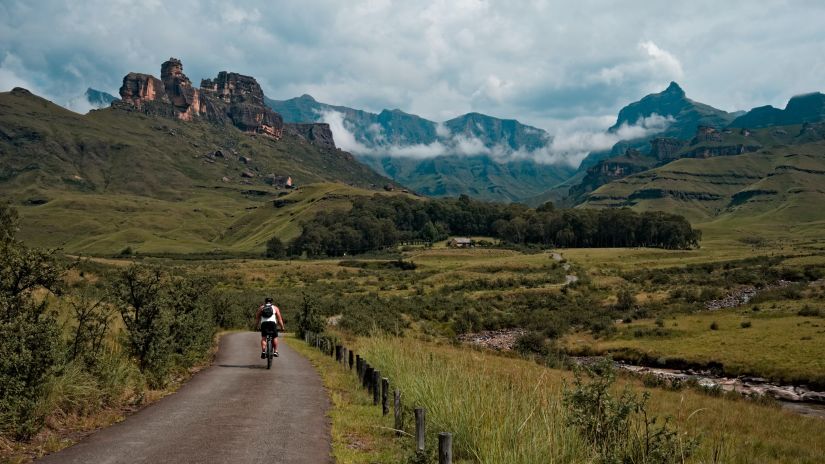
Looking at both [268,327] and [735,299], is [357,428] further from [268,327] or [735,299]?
[735,299]

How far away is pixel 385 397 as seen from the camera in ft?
46.5

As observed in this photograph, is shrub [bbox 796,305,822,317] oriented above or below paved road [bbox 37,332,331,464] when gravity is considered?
below

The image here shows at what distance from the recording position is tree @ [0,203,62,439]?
1005 centimetres

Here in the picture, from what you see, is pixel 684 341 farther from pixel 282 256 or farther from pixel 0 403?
pixel 282 256

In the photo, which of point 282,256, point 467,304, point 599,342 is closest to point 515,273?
point 467,304

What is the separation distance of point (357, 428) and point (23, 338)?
7065 mm

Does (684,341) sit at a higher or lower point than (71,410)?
lower

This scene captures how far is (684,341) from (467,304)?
115ft

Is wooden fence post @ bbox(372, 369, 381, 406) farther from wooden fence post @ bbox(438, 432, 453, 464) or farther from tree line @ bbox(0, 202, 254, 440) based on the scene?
wooden fence post @ bbox(438, 432, 453, 464)

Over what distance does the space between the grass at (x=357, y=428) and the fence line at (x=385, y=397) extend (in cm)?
26

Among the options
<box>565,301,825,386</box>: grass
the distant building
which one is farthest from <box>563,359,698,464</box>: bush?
the distant building

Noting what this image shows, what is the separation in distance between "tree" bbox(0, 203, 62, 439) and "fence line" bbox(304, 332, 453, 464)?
7020 mm

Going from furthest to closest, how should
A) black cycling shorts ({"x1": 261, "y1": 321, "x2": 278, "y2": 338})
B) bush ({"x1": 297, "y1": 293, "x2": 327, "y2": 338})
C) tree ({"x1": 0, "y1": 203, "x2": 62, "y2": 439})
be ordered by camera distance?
bush ({"x1": 297, "y1": 293, "x2": 327, "y2": 338}) < black cycling shorts ({"x1": 261, "y1": 321, "x2": 278, "y2": 338}) < tree ({"x1": 0, "y1": 203, "x2": 62, "y2": 439})

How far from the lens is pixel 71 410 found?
39.3 ft
